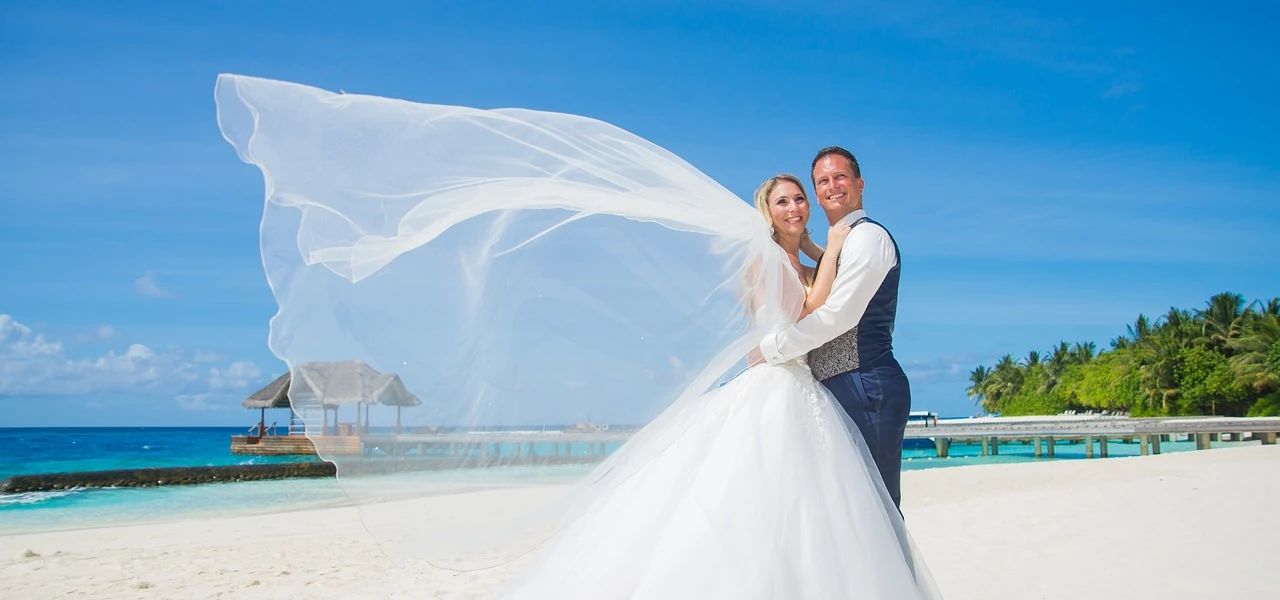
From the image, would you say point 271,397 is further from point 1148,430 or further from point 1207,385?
point 1207,385

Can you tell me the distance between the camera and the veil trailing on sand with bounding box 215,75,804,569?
353 cm

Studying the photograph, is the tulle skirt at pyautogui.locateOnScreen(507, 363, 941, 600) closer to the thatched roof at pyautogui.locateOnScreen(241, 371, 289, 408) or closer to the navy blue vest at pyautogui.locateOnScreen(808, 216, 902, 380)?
the navy blue vest at pyautogui.locateOnScreen(808, 216, 902, 380)

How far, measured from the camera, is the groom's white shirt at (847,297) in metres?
3.45

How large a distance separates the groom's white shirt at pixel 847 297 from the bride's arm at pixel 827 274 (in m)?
0.05

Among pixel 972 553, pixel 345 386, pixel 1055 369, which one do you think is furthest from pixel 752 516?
pixel 1055 369

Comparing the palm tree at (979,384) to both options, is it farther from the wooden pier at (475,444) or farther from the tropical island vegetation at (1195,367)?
the wooden pier at (475,444)

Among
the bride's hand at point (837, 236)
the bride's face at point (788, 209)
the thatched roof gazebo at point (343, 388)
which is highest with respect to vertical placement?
the bride's face at point (788, 209)

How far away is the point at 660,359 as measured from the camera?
3719 millimetres

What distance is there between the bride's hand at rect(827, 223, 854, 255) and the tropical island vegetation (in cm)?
4409

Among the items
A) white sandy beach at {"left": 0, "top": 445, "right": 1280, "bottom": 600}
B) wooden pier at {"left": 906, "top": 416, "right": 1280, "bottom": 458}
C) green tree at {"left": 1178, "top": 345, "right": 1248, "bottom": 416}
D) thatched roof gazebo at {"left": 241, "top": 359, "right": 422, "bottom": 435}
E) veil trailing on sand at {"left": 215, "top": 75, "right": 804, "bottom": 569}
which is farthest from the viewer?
green tree at {"left": 1178, "top": 345, "right": 1248, "bottom": 416}

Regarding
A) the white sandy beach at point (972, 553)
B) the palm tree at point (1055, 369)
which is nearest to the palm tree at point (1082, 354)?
the palm tree at point (1055, 369)

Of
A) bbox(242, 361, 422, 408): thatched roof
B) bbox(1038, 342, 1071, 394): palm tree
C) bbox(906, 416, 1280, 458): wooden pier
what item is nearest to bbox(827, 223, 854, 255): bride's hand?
bbox(242, 361, 422, 408): thatched roof

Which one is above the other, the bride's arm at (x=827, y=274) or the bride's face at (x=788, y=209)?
the bride's face at (x=788, y=209)

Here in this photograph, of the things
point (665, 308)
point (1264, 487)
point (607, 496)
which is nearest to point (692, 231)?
point (665, 308)
